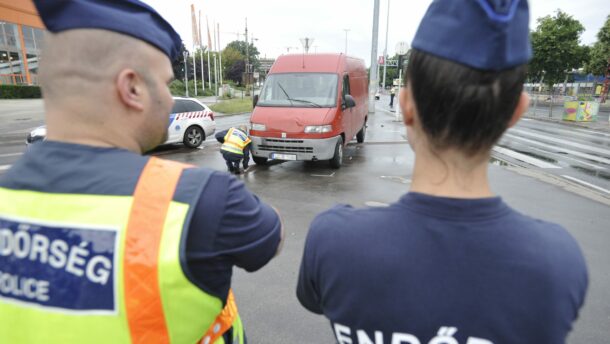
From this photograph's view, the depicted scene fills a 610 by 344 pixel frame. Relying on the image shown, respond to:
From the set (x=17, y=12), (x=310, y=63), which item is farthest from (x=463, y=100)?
(x=17, y=12)

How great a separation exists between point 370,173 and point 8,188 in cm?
767

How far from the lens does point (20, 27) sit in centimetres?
Answer: 3206

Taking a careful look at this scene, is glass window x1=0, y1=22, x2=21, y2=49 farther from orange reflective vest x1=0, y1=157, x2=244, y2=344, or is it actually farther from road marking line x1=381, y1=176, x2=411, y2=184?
orange reflective vest x1=0, y1=157, x2=244, y2=344

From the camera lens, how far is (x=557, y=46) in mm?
24797

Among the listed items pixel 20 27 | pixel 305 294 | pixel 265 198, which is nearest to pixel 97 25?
pixel 305 294

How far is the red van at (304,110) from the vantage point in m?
7.81

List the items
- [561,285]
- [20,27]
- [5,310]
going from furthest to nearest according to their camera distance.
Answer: [20,27]
[5,310]
[561,285]

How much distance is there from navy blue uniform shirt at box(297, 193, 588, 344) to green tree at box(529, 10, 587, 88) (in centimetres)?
2957

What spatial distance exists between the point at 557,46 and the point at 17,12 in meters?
42.0

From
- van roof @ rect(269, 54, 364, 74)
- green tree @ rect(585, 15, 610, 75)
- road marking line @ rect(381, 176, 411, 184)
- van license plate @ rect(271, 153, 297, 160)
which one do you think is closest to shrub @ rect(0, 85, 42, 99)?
van roof @ rect(269, 54, 364, 74)

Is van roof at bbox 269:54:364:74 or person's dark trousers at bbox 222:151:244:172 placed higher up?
van roof at bbox 269:54:364:74

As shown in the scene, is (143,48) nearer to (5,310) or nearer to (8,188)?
(8,188)

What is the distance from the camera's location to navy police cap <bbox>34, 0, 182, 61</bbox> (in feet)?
3.44

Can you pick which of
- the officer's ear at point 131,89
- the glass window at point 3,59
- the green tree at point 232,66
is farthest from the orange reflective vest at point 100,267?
the green tree at point 232,66
